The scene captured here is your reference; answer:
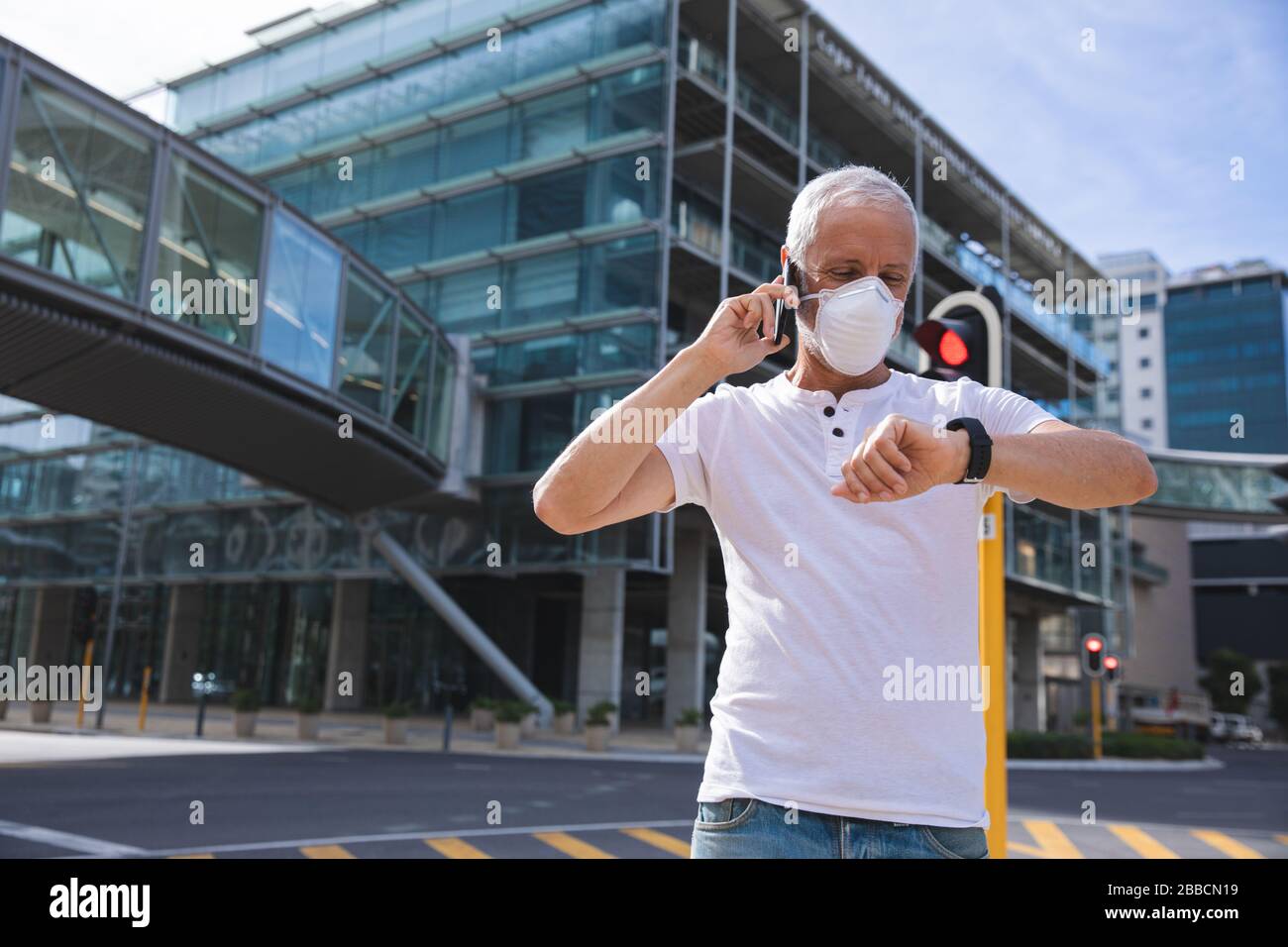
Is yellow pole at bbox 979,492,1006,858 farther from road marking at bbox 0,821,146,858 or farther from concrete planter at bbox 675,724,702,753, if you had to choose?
concrete planter at bbox 675,724,702,753

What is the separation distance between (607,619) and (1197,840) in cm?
1858

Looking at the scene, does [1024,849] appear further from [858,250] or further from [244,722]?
[244,722]

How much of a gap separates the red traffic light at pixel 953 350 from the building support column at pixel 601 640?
76.9ft

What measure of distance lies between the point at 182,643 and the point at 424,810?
1345 inches

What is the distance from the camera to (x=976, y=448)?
163 cm

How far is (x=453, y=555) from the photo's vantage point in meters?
30.4

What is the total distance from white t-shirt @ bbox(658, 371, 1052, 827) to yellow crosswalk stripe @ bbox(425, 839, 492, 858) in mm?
7085

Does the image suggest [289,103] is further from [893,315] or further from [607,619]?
[893,315]

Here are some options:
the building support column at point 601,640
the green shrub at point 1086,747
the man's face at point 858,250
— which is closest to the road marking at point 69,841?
the man's face at point 858,250

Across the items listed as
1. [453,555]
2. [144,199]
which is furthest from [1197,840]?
[453,555]

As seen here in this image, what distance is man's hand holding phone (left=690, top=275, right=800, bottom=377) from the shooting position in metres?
1.87

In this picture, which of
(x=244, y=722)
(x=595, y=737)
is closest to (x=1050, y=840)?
(x=595, y=737)

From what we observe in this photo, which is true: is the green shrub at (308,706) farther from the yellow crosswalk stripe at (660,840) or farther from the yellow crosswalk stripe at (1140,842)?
the yellow crosswalk stripe at (1140,842)

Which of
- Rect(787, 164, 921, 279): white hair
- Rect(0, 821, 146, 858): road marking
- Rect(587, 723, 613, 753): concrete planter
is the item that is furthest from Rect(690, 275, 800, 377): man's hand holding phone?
Rect(587, 723, 613, 753): concrete planter
